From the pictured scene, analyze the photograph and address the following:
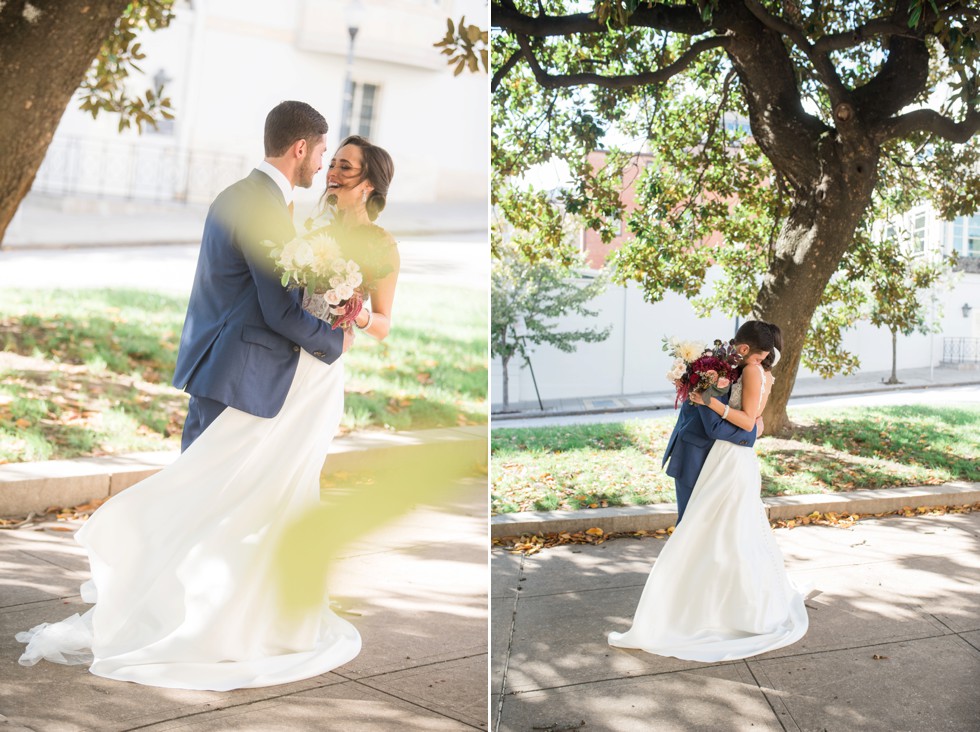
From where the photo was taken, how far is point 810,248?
3.69 metres

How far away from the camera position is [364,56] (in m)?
4.60

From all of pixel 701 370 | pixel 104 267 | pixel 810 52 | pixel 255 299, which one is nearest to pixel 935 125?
pixel 810 52

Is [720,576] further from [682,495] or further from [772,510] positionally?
[772,510]

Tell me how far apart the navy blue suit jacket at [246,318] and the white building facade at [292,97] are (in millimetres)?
1010

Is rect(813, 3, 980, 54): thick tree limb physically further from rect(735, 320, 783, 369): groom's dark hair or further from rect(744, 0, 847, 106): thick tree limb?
rect(735, 320, 783, 369): groom's dark hair

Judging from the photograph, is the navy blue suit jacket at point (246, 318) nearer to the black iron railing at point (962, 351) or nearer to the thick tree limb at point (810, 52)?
the thick tree limb at point (810, 52)

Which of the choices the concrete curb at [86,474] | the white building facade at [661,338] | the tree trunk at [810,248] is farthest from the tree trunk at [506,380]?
the tree trunk at [810,248]

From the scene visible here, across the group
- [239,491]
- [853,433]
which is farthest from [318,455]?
[853,433]

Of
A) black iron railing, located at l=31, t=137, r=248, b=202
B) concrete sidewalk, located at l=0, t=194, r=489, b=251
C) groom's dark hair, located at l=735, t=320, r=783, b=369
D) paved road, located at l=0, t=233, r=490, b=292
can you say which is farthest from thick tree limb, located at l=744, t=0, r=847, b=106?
paved road, located at l=0, t=233, r=490, b=292

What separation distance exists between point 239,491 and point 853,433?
236 centimetres

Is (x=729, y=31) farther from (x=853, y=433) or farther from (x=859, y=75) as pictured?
(x=853, y=433)

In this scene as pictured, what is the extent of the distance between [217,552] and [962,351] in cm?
294

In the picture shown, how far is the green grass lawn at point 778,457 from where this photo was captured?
3650 millimetres

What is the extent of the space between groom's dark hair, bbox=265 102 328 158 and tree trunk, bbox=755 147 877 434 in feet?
6.34
